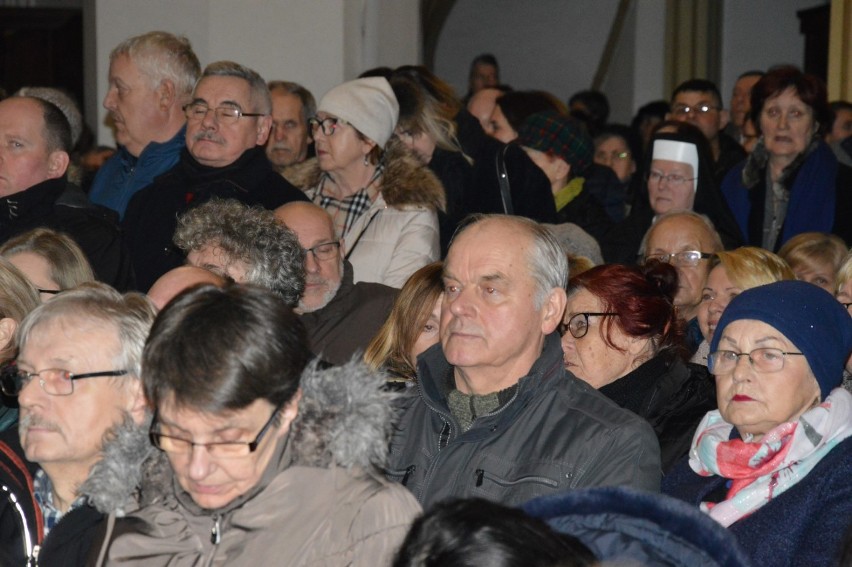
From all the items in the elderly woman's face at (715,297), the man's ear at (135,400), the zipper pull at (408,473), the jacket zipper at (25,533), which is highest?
the elderly woman's face at (715,297)

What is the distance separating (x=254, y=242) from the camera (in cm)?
359

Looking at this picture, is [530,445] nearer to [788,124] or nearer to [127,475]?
[127,475]

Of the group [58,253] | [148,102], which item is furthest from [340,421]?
[148,102]

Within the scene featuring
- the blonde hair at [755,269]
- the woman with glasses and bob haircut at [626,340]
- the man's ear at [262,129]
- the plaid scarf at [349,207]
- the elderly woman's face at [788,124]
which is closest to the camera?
A: the woman with glasses and bob haircut at [626,340]

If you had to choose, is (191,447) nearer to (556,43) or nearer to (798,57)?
(798,57)

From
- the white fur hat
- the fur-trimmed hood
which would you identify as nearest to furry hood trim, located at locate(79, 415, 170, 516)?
the fur-trimmed hood

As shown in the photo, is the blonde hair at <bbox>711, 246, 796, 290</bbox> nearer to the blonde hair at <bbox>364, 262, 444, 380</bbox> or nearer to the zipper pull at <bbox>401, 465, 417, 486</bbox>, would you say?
the blonde hair at <bbox>364, 262, 444, 380</bbox>

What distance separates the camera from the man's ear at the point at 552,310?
300 cm

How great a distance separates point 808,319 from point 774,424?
0.26 m

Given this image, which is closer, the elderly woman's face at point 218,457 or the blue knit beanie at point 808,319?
the elderly woman's face at point 218,457

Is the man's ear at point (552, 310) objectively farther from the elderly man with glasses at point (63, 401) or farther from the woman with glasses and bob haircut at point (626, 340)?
the elderly man with glasses at point (63, 401)

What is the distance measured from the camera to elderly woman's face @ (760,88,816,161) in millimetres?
5301

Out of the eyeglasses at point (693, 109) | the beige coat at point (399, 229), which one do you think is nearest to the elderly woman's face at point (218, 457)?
the beige coat at point (399, 229)

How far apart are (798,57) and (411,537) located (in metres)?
11.1
